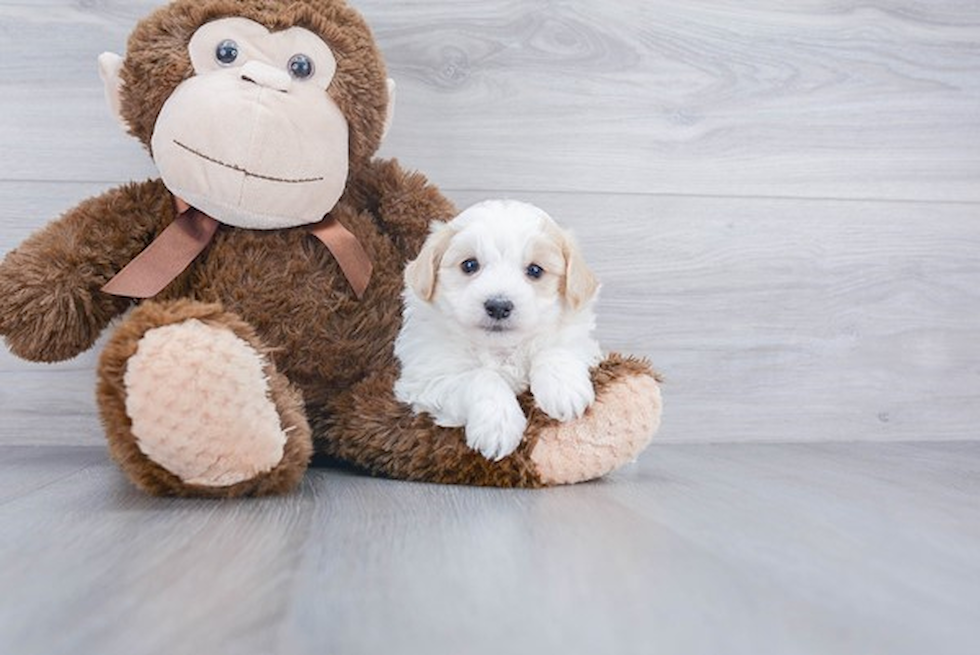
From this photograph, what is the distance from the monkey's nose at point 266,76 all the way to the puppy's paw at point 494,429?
0.40 metres

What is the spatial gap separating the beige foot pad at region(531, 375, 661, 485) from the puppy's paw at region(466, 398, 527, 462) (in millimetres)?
33

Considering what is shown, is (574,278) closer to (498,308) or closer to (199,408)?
(498,308)

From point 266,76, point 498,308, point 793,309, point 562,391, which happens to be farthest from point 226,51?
point 793,309

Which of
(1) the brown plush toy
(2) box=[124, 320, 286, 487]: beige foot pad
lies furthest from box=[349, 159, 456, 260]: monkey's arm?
(2) box=[124, 320, 286, 487]: beige foot pad

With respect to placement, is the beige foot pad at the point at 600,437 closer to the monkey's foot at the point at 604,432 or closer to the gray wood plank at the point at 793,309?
the monkey's foot at the point at 604,432

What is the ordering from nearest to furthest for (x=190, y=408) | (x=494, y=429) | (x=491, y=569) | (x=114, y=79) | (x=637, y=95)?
(x=491, y=569) → (x=190, y=408) → (x=494, y=429) → (x=114, y=79) → (x=637, y=95)

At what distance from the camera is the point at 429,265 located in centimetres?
110

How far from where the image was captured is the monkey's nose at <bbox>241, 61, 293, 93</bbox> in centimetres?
108

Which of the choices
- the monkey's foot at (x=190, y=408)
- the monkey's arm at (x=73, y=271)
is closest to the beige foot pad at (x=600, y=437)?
the monkey's foot at (x=190, y=408)

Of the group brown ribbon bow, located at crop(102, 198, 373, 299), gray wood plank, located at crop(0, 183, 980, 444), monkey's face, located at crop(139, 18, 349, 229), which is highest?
monkey's face, located at crop(139, 18, 349, 229)

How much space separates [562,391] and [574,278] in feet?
0.41

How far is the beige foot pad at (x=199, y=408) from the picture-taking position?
0.91m

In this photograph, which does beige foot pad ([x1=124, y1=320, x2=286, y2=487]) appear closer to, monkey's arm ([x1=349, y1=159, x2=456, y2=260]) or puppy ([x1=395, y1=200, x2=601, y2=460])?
puppy ([x1=395, y1=200, x2=601, y2=460])

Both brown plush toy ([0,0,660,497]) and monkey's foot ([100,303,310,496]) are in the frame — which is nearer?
monkey's foot ([100,303,310,496])
